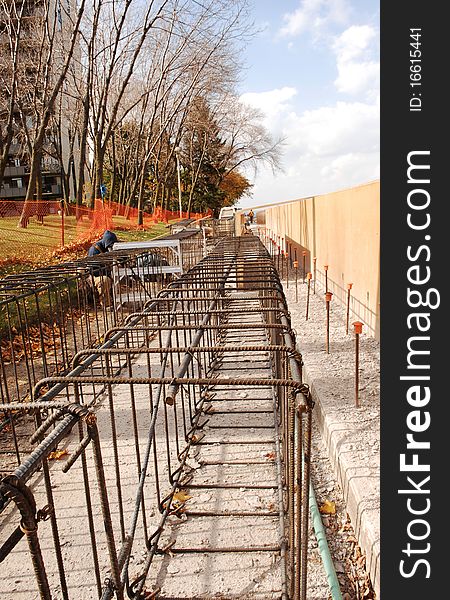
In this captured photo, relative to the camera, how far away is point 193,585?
10.2 ft

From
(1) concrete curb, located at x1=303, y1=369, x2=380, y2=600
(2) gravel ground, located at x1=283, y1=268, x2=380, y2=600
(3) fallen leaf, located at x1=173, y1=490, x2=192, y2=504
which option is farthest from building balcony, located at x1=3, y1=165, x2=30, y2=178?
(3) fallen leaf, located at x1=173, y1=490, x2=192, y2=504

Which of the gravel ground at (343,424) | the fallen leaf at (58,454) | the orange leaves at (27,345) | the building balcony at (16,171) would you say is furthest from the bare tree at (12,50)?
the building balcony at (16,171)

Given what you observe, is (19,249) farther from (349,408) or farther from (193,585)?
(193,585)

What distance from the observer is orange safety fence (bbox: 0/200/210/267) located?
54.2ft

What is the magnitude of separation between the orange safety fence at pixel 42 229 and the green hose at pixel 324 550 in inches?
510

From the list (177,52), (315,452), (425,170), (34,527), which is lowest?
(315,452)

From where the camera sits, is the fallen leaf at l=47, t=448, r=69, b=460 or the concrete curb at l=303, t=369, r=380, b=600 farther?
the fallen leaf at l=47, t=448, r=69, b=460

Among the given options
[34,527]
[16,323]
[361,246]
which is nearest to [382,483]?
[34,527]

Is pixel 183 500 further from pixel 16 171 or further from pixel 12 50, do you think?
pixel 16 171

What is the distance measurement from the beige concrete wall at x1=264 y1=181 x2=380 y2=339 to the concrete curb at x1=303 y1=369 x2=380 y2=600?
3305mm

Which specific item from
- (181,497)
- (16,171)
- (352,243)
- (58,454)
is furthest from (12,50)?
(16,171)

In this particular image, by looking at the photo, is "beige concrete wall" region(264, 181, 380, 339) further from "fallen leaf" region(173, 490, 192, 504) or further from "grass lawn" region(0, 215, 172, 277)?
"grass lawn" region(0, 215, 172, 277)

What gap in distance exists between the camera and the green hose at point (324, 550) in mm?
2953

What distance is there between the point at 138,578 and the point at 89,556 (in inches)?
21.1
